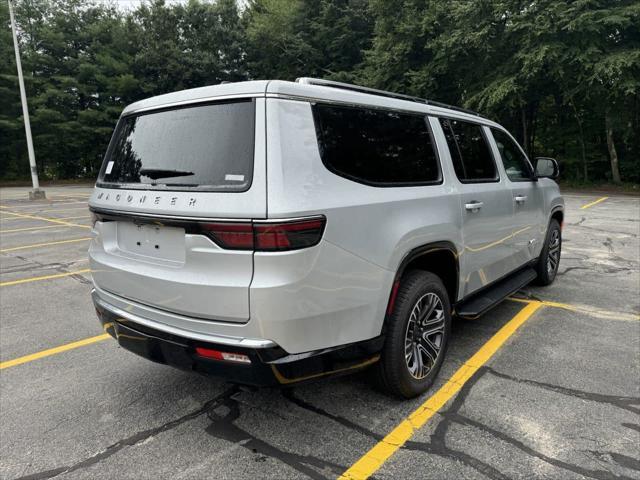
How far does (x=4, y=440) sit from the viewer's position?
102 inches

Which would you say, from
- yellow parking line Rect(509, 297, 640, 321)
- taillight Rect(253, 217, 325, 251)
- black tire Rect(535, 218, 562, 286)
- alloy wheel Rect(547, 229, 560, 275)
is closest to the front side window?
black tire Rect(535, 218, 562, 286)

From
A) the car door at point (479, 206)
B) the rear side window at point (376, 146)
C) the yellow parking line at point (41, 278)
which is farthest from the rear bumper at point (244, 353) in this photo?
the yellow parking line at point (41, 278)

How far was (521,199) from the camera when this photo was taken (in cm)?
423

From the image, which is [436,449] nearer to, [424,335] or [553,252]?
[424,335]

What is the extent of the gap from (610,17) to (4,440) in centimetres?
2316

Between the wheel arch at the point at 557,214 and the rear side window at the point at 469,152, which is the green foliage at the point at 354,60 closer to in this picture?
the wheel arch at the point at 557,214

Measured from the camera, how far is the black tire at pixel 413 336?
8.75ft

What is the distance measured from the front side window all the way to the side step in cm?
96

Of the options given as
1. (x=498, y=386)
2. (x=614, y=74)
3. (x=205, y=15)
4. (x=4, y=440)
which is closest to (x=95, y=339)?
(x=4, y=440)

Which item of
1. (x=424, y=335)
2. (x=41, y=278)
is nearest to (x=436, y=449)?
(x=424, y=335)

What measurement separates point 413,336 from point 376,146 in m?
1.23

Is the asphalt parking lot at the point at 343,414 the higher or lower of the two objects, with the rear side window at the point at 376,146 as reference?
lower

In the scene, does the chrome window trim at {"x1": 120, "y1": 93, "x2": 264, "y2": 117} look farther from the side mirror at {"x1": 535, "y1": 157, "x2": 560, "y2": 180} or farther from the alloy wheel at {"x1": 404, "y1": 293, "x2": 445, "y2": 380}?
the side mirror at {"x1": 535, "y1": 157, "x2": 560, "y2": 180}

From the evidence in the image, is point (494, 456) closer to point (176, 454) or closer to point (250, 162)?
point (176, 454)
